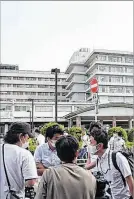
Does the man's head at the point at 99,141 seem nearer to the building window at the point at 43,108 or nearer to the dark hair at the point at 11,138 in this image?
the dark hair at the point at 11,138

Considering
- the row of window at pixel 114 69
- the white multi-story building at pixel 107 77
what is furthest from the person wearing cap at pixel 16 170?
the row of window at pixel 114 69

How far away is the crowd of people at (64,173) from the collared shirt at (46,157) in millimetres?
785

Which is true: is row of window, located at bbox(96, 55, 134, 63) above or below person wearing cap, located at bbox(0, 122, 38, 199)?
above

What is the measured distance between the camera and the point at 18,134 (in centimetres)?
249

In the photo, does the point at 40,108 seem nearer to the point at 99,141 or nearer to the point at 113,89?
the point at 113,89

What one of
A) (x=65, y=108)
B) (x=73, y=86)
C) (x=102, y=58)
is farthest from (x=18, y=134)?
(x=73, y=86)

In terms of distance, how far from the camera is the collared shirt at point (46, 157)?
369 cm

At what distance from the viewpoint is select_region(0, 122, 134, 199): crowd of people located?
199 centimetres

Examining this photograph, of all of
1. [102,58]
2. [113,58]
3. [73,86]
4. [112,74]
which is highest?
[113,58]

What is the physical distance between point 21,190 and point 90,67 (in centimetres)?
5708

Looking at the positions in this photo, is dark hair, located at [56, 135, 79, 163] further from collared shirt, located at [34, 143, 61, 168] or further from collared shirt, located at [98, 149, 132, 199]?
collared shirt, located at [34, 143, 61, 168]

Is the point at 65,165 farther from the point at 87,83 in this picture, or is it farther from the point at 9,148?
the point at 87,83

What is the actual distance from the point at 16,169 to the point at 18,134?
317mm

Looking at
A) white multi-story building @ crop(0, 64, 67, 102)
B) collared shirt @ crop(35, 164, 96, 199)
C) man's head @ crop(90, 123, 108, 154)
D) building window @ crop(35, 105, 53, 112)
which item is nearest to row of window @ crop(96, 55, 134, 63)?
white multi-story building @ crop(0, 64, 67, 102)
